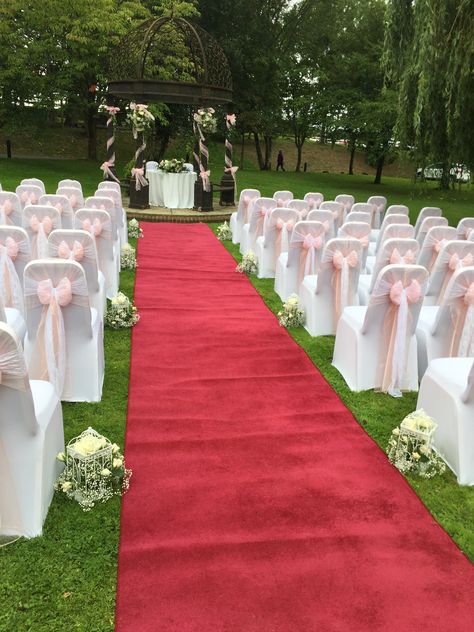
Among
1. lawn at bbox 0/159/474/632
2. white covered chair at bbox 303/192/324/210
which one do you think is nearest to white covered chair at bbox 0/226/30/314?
lawn at bbox 0/159/474/632

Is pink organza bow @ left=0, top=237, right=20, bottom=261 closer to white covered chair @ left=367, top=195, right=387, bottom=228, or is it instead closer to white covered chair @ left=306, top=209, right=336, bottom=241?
white covered chair @ left=306, top=209, right=336, bottom=241

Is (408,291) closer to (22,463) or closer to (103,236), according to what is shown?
(22,463)

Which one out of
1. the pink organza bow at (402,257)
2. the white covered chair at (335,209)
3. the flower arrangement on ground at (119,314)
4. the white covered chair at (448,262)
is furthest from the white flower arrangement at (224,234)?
the pink organza bow at (402,257)

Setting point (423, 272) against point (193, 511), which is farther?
A: point (423, 272)

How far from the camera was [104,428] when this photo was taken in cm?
396

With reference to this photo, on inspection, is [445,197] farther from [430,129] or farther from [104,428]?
[104,428]

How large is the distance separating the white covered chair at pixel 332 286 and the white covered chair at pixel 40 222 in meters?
2.89

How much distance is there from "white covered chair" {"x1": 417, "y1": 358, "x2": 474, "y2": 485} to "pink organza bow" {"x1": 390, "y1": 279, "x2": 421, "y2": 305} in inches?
27.1

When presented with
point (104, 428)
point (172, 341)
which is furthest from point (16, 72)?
point (104, 428)

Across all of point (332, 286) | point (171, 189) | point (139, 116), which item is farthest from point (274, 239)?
point (171, 189)

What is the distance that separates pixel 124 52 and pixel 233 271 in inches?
351

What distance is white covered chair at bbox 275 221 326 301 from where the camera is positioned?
6.65m

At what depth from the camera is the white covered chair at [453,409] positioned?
343cm

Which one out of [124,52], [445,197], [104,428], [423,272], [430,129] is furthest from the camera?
[445,197]
